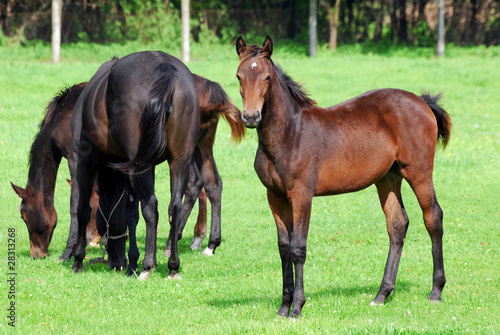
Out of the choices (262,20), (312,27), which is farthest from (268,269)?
(262,20)

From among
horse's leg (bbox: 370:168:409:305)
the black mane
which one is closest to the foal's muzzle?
the black mane

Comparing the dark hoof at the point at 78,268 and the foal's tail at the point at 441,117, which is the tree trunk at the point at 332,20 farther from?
the dark hoof at the point at 78,268

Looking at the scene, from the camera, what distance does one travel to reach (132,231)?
6.85 m

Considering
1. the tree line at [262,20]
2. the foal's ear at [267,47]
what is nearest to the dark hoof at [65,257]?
the foal's ear at [267,47]

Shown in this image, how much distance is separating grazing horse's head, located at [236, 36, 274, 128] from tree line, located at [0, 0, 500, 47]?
2131cm

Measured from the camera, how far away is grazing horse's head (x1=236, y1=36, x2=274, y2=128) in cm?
480

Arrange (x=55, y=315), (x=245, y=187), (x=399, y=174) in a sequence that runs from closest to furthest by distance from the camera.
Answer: (x=55, y=315), (x=399, y=174), (x=245, y=187)

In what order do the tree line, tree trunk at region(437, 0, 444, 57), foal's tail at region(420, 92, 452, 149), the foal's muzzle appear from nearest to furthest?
1. the foal's muzzle
2. foal's tail at region(420, 92, 452, 149)
3. tree trunk at region(437, 0, 444, 57)
4. the tree line

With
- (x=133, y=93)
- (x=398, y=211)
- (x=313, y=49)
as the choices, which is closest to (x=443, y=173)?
(x=398, y=211)

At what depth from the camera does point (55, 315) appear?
541 cm

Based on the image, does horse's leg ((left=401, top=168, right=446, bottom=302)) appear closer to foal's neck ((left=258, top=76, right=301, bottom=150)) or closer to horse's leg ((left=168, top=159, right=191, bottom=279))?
foal's neck ((left=258, top=76, right=301, bottom=150))

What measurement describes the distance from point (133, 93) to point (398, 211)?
115 inches

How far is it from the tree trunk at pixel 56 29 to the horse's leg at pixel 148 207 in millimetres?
16867

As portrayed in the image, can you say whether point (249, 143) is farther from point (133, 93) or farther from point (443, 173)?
point (133, 93)
